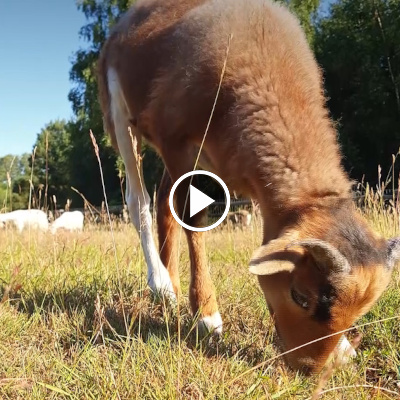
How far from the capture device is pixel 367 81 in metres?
25.2

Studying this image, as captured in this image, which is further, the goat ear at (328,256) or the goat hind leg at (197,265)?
the goat hind leg at (197,265)

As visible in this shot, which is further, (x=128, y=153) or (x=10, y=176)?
(x=128, y=153)

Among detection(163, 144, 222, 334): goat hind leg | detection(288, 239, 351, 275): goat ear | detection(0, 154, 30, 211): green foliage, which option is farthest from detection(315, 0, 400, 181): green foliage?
detection(288, 239, 351, 275): goat ear

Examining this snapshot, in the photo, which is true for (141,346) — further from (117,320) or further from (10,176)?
(10,176)

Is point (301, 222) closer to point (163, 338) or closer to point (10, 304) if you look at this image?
point (163, 338)

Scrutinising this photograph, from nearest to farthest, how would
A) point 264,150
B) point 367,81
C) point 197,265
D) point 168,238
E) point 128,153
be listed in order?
1. point 264,150
2. point 197,265
3. point 168,238
4. point 128,153
5. point 367,81

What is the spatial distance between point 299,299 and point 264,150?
2.88 feet

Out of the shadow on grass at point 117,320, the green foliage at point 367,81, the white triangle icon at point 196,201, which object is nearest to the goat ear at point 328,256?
the shadow on grass at point 117,320

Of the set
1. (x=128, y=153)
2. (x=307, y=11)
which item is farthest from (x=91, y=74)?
(x=128, y=153)

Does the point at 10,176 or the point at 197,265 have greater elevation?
the point at 10,176

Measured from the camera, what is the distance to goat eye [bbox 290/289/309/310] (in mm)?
2473

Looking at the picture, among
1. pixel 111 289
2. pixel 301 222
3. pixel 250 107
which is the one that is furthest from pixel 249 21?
pixel 111 289

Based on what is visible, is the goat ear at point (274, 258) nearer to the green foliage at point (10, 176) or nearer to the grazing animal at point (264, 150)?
the grazing animal at point (264, 150)

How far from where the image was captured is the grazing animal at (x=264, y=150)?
2416 millimetres
